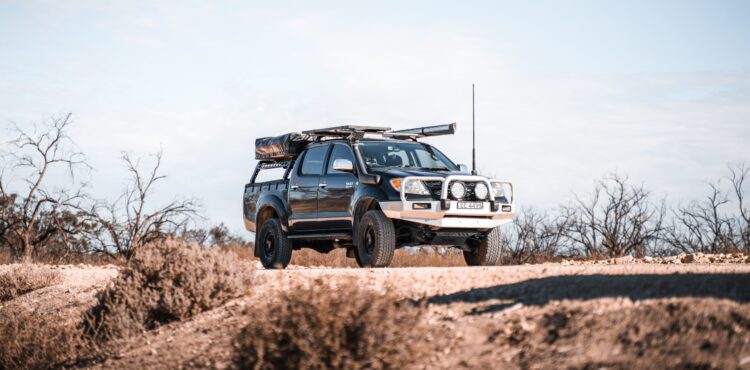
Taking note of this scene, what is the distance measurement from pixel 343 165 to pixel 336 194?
616 millimetres

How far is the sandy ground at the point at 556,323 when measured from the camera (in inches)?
310

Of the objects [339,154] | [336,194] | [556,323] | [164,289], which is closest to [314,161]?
[339,154]

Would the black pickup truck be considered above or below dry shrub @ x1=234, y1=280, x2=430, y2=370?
above

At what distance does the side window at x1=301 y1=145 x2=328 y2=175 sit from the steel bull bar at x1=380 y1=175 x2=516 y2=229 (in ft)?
7.02

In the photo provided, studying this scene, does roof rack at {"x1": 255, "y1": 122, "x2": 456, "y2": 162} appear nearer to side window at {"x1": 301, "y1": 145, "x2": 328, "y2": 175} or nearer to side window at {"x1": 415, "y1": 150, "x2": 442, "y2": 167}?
side window at {"x1": 301, "y1": 145, "x2": 328, "y2": 175}

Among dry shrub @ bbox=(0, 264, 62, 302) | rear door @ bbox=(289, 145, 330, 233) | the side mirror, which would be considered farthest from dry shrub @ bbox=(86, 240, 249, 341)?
dry shrub @ bbox=(0, 264, 62, 302)

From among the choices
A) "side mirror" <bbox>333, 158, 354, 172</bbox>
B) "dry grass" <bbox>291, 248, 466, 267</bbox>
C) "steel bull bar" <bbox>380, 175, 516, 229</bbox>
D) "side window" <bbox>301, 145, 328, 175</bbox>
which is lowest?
"dry grass" <bbox>291, 248, 466, 267</bbox>

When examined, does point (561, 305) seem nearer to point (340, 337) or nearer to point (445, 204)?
point (340, 337)

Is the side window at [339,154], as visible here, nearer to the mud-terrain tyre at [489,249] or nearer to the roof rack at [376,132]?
the roof rack at [376,132]

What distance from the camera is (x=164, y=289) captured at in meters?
11.8

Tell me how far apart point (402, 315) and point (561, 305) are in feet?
4.56

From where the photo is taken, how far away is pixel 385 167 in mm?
16094

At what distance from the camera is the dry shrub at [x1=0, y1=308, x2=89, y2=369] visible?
1167 cm

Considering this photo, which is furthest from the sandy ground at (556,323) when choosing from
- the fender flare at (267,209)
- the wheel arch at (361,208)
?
the fender flare at (267,209)
